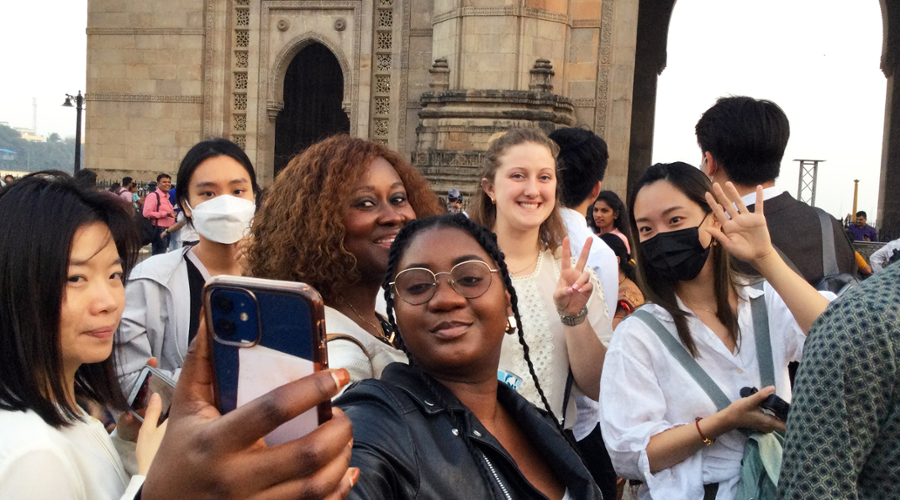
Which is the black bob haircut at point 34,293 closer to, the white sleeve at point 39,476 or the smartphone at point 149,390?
the white sleeve at point 39,476

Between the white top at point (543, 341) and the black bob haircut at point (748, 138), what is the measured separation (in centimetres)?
83

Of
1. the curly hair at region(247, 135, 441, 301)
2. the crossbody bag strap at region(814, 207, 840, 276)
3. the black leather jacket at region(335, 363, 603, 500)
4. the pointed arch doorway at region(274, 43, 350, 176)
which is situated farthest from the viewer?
the pointed arch doorway at region(274, 43, 350, 176)

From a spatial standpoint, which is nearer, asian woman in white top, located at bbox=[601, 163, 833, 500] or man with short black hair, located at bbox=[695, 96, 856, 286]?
asian woman in white top, located at bbox=[601, 163, 833, 500]

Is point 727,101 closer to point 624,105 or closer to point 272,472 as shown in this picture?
point 272,472

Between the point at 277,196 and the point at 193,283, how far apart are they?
41.8 inches

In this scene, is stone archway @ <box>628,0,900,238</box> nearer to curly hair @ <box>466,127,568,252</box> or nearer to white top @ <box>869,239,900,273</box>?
white top @ <box>869,239,900,273</box>

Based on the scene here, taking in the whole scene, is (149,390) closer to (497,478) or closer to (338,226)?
(338,226)

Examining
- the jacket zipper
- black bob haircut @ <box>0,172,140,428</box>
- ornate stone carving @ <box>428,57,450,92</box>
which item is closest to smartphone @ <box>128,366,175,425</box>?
black bob haircut @ <box>0,172,140,428</box>

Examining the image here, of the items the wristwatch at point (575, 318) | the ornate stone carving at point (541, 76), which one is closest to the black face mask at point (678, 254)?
the wristwatch at point (575, 318)

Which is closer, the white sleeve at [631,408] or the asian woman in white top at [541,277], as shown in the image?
the white sleeve at [631,408]

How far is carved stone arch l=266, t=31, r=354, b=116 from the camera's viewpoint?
17484mm

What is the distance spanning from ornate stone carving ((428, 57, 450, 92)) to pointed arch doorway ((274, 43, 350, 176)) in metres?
7.64

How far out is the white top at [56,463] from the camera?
154 cm

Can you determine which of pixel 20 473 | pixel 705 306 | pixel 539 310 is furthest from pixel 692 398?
pixel 20 473
